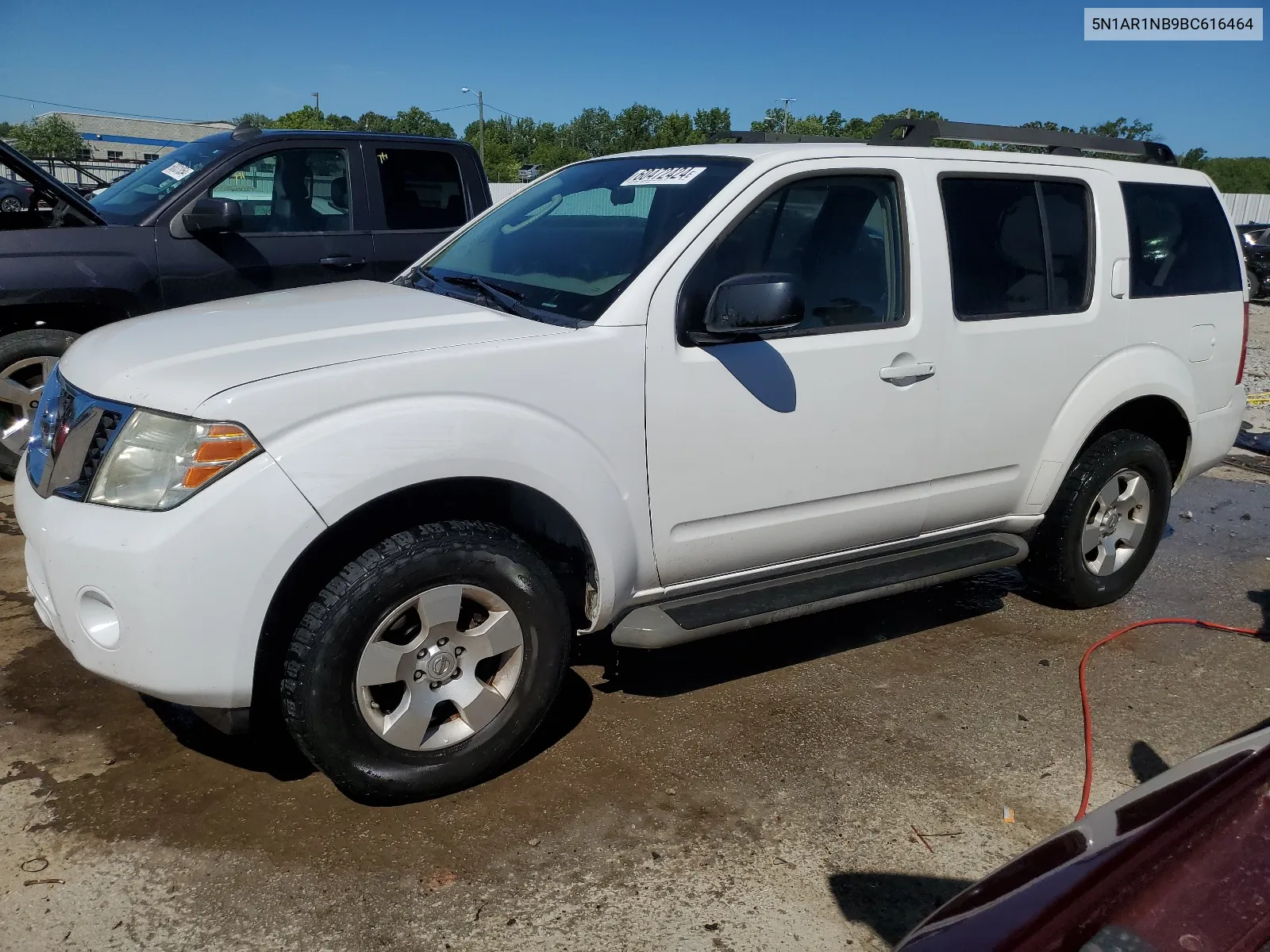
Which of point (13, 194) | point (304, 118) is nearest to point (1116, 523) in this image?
point (13, 194)

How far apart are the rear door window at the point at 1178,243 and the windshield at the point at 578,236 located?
1964 millimetres

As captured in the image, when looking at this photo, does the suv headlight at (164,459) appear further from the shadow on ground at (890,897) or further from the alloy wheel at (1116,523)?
the alloy wheel at (1116,523)

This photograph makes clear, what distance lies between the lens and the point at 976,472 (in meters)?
3.98

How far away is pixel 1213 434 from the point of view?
480 cm

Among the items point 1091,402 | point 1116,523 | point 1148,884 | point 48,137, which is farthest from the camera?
point 48,137

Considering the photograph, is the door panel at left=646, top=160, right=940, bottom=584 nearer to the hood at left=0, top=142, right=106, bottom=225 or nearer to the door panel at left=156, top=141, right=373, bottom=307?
the door panel at left=156, top=141, right=373, bottom=307

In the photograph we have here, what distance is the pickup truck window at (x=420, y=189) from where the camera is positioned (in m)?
6.38

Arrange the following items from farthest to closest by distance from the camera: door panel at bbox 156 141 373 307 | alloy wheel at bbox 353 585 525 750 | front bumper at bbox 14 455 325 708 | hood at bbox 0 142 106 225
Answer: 1. door panel at bbox 156 141 373 307
2. hood at bbox 0 142 106 225
3. alloy wheel at bbox 353 585 525 750
4. front bumper at bbox 14 455 325 708

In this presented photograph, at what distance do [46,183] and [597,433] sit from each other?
4.21m

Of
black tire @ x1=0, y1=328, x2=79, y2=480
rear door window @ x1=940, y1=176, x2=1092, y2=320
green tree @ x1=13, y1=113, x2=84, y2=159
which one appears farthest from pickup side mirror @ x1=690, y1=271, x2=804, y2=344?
green tree @ x1=13, y1=113, x2=84, y2=159

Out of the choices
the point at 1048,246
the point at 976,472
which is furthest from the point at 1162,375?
the point at 976,472

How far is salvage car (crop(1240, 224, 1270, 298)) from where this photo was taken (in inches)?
799

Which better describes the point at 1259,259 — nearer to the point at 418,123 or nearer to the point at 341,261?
the point at 341,261

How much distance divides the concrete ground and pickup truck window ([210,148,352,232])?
2.70 meters
